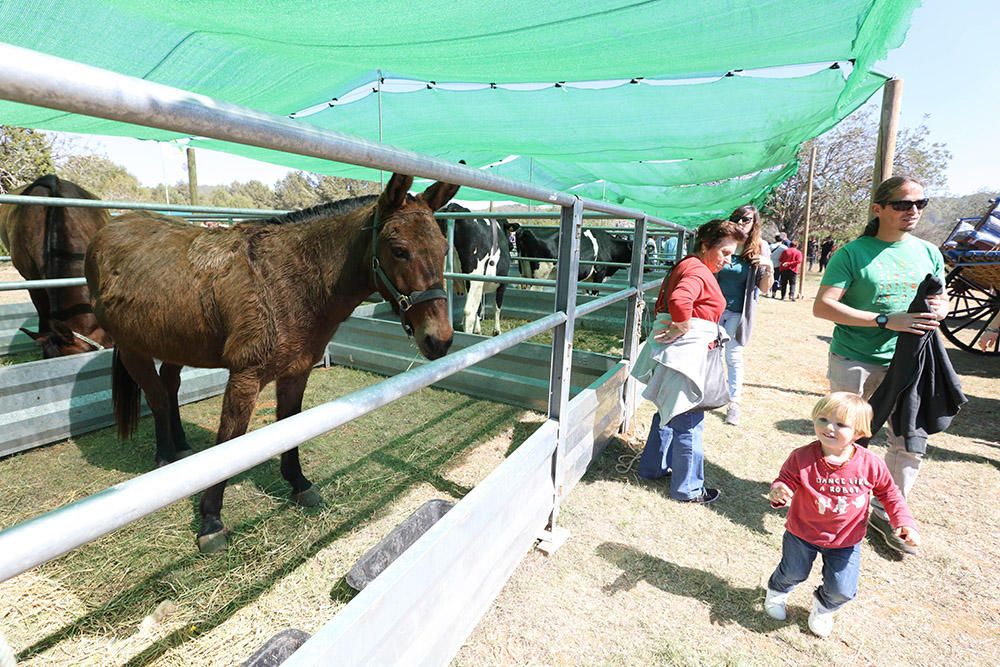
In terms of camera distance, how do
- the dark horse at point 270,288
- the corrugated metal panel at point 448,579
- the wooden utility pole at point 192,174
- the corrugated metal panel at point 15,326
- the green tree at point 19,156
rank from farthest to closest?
1. the green tree at point 19,156
2. the wooden utility pole at point 192,174
3. the corrugated metal panel at point 15,326
4. the dark horse at point 270,288
5. the corrugated metal panel at point 448,579

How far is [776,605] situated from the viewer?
2.02 m

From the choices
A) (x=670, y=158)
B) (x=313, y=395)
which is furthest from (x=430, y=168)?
(x=670, y=158)

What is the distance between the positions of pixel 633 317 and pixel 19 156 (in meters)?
26.7

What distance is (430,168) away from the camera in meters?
1.26

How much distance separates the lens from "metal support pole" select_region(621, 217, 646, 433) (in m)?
3.61

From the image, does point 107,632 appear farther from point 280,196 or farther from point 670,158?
point 280,196

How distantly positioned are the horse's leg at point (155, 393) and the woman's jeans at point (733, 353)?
172 inches

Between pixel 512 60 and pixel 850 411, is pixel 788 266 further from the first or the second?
pixel 850 411

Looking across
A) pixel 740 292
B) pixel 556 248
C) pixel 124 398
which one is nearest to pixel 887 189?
pixel 740 292

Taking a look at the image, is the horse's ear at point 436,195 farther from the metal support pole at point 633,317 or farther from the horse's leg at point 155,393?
the horse's leg at point 155,393

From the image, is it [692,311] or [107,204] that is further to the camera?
[107,204]

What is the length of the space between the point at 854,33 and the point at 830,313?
6.25 ft

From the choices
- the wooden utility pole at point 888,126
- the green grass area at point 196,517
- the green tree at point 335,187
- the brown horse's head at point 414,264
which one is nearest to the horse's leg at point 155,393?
the green grass area at point 196,517

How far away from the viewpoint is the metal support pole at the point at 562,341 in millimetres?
2121
